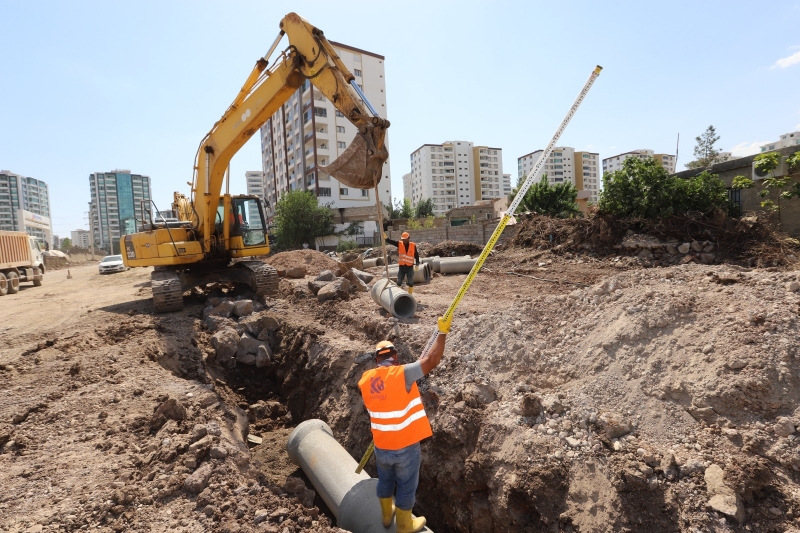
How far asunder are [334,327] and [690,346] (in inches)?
214

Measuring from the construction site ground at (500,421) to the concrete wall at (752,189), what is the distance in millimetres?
8085

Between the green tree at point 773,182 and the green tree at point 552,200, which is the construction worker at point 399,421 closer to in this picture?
the green tree at point 773,182

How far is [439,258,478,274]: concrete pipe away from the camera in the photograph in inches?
566

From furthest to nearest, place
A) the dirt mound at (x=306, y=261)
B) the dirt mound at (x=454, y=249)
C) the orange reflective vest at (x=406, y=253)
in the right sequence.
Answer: the dirt mound at (x=454, y=249), the dirt mound at (x=306, y=261), the orange reflective vest at (x=406, y=253)

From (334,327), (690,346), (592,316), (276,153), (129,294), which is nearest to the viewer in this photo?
(690,346)

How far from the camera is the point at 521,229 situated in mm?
19094

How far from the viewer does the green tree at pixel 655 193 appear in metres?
13.7

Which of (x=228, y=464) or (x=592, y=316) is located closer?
(x=228, y=464)

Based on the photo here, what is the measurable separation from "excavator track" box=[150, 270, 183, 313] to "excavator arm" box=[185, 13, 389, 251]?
3.78ft

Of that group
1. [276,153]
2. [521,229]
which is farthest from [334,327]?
[276,153]

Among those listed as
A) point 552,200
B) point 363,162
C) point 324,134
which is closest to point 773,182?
point 363,162

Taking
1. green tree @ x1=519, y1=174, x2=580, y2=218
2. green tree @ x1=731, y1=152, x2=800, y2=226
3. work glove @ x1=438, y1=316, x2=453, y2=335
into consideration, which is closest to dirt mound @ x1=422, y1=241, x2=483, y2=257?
green tree @ x1=519, y1=174, x2=580, y2=218

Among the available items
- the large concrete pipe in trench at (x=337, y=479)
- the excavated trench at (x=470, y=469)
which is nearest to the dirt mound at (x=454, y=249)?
the excavated trench at (x=470, y=469)

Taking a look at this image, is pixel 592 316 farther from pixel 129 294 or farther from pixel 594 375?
pixel 129 294
